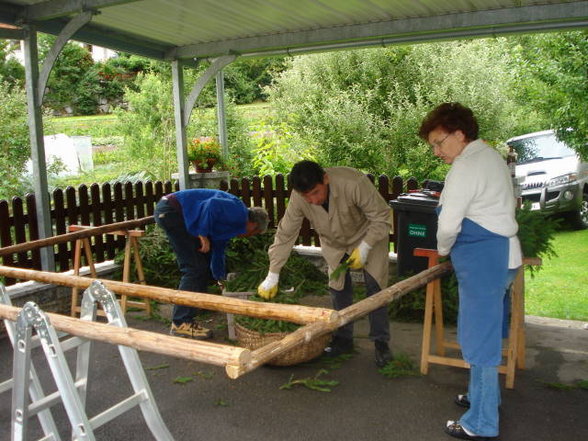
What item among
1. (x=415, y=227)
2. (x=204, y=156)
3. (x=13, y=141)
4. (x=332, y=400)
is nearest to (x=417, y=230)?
(x=415, y=227)

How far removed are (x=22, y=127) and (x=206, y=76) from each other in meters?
6.30

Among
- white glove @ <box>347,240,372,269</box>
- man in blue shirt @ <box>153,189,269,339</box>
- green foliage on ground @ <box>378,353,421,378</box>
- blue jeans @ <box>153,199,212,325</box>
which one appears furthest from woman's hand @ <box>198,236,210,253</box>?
green foliage on ground @ <box>378,353,421,378</box>

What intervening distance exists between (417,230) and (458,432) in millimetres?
2886

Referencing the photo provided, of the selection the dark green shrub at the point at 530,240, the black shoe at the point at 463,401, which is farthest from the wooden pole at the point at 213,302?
the dark green shrub at the point at 530,240

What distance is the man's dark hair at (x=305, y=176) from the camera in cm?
423

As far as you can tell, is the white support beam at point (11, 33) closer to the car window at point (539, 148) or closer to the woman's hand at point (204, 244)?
the woman's hand at point (204, 244)

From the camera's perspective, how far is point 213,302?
285cm

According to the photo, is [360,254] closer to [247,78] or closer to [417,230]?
[417,230]

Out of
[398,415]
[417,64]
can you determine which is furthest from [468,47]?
[398,415]

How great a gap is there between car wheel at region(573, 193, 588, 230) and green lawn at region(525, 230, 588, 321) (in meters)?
1.06

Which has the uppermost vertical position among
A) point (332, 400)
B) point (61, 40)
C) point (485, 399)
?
point (61, 40)

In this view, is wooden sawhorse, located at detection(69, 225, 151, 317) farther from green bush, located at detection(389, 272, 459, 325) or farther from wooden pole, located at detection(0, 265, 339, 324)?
green bush, located at detection(389, 272, 459, 325)

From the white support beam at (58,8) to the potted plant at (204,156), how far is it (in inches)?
146

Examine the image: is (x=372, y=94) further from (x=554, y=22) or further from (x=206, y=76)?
(x=554, y=22)
